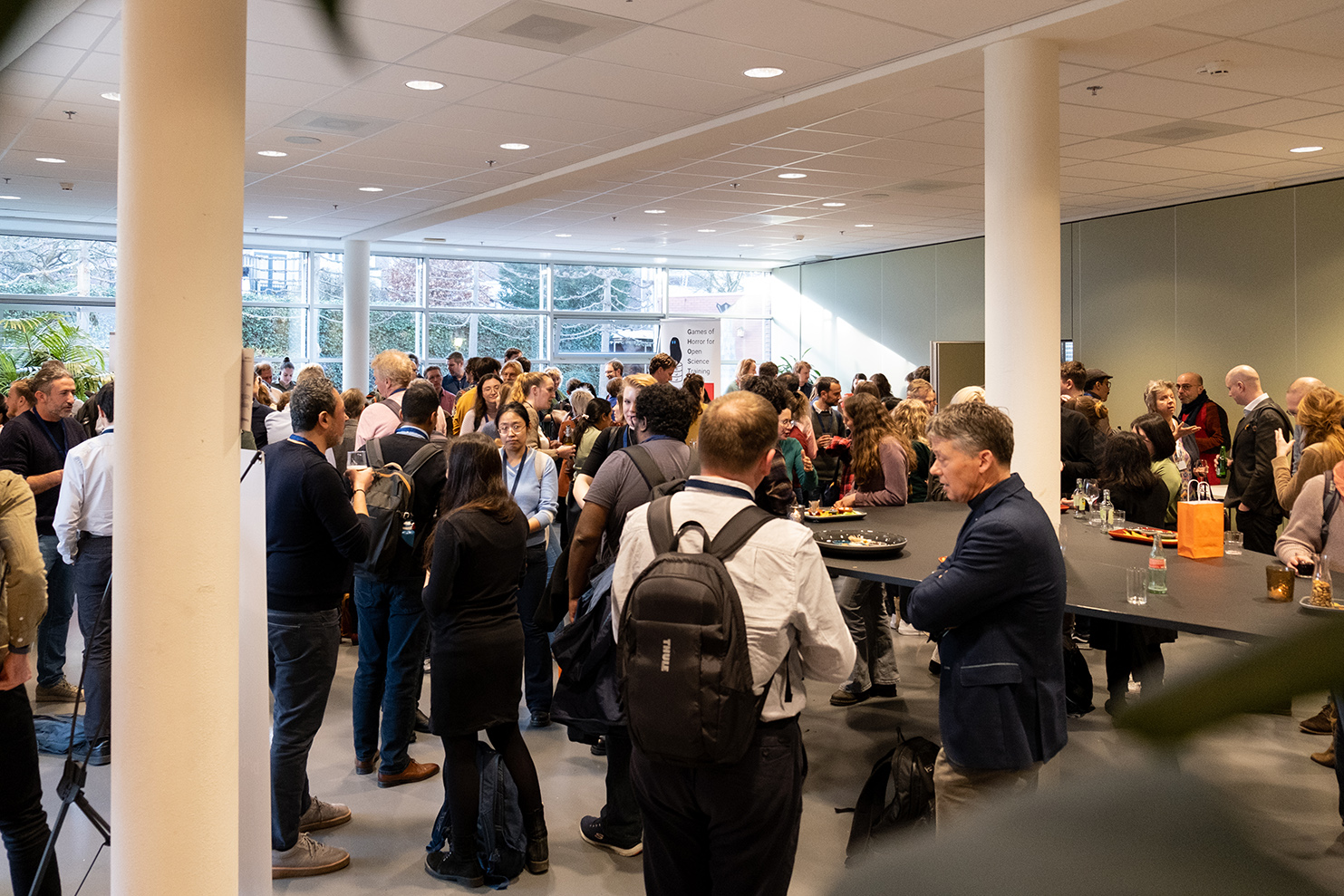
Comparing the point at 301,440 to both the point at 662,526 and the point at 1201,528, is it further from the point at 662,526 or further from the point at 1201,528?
the point at 1201,528

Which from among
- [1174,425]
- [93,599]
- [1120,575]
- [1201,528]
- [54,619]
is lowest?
[54,619]

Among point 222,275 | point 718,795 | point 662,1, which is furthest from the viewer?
point 662,1

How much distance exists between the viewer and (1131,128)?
314 inches

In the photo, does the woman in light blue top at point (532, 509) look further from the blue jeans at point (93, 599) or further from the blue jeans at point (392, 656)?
the blue jeans at point (93, 599)

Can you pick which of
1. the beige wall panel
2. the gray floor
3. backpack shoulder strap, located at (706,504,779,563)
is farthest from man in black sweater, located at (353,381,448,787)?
the beige wall panel

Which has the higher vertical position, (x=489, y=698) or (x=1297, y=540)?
(x=1297, y=540)

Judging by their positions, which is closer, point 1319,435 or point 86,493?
point 86,493

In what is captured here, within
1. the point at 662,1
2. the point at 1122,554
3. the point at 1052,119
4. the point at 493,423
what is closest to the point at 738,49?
the point at 662,1

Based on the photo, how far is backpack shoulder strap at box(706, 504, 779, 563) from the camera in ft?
7.74

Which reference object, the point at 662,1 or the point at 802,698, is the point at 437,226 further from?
the point at 802,698

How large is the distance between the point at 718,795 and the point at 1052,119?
14.6 feet

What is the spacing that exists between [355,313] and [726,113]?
8188 millimetres

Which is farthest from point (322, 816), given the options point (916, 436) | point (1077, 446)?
point (1077, 446)

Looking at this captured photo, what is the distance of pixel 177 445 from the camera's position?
6.96 ft
